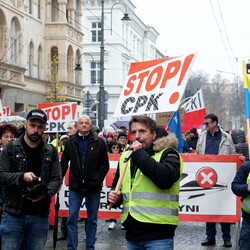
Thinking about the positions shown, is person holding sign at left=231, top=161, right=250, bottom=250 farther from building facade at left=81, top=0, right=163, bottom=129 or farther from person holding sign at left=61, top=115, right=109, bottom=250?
building facade at left=81, top=0, right=163, bottom=129

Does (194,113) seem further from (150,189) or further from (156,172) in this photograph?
(156,172)

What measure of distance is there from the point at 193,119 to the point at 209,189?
326 inches

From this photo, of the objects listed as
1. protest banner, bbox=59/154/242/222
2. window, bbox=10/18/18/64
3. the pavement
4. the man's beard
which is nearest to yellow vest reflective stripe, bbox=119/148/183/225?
the man's beard

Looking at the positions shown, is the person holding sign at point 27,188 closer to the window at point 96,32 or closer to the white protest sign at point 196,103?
the white protest sign at point 196,103

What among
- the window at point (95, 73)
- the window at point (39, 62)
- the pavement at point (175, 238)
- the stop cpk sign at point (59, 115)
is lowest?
the pavement at point (175, 238)

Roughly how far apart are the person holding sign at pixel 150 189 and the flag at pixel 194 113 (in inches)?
488

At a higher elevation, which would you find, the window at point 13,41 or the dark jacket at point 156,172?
the window at point 13,41

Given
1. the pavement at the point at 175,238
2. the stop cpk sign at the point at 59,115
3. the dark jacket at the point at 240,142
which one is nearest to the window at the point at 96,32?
the stop cpk sign at the point at 59,115

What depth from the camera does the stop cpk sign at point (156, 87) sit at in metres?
8.41

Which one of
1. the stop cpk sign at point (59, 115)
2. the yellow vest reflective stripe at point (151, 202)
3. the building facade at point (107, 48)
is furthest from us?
the building facade at point (107, 48)

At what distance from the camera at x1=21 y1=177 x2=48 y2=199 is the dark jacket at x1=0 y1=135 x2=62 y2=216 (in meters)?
0.06

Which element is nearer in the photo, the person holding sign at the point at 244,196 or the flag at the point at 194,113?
the person holding sign at the point at 244,196

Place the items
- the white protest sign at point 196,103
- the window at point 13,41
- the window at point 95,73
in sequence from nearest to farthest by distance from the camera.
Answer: the white protest sign at point 196,103
the window at point 13,41
the window at point 95,73

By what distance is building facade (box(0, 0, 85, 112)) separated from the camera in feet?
94.7
